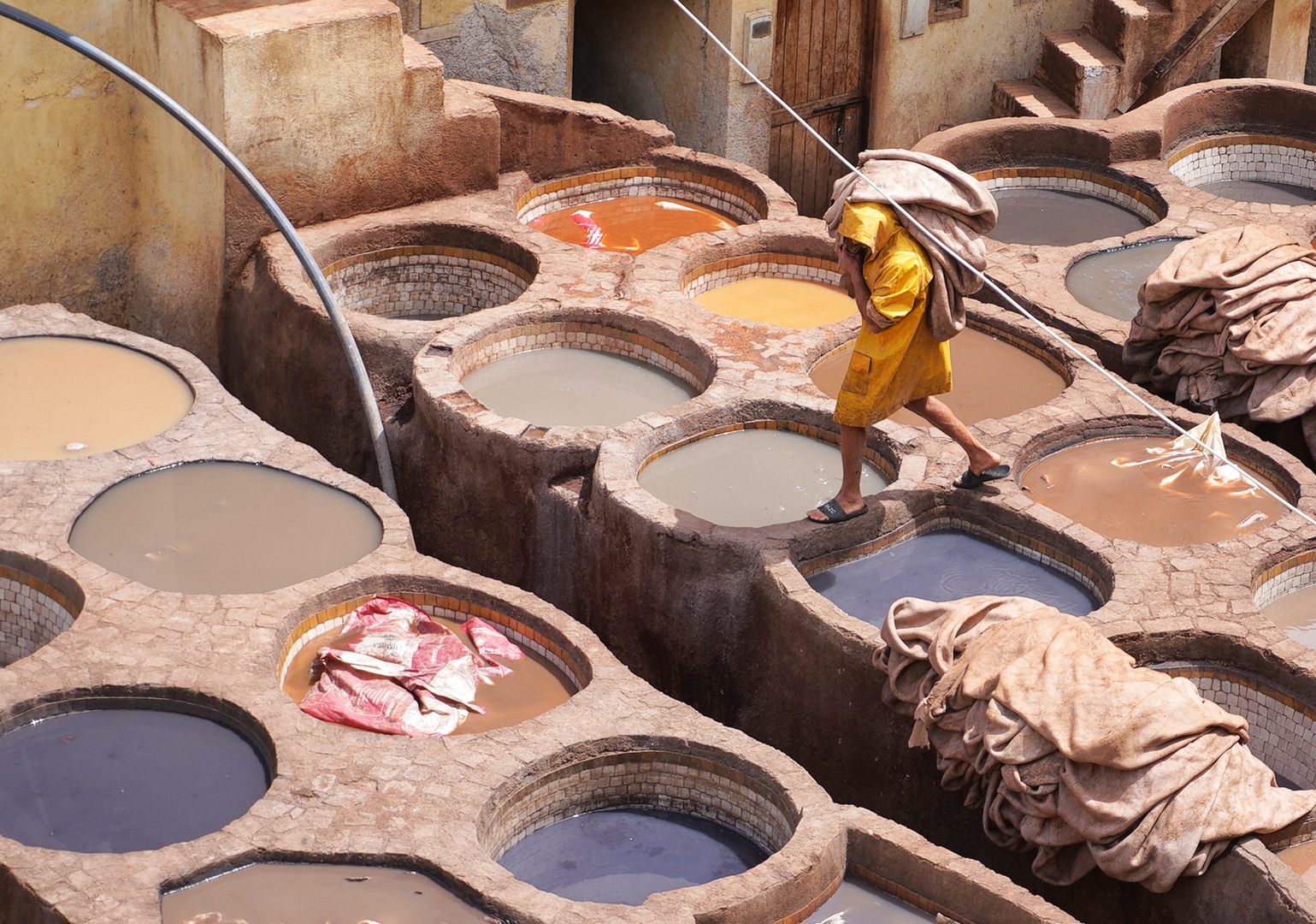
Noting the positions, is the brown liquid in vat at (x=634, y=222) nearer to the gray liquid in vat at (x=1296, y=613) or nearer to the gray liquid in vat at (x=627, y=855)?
the gray liquid in vat at (x=1296, y=613)

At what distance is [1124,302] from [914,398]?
3.52m

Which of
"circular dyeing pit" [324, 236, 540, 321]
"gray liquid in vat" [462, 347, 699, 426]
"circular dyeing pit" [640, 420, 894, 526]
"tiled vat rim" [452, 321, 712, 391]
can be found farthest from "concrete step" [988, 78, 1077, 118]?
"circular dyeing pit" [640, 420, 894, 526]

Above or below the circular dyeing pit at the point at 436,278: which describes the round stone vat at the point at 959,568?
below

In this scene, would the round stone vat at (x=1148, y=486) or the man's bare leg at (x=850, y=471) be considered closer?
the man's bare leg at (x=850, y=471)

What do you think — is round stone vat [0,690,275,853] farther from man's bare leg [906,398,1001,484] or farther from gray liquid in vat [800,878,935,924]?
man's bare leg [906,398,1001,484]

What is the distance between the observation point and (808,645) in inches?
304

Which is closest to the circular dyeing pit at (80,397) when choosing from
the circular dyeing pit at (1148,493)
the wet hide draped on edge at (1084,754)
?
the wet hide draped on edge at (1084,754)

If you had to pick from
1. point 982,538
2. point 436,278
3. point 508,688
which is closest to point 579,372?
point 436,278

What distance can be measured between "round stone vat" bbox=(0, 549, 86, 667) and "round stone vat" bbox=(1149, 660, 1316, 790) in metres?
4.79

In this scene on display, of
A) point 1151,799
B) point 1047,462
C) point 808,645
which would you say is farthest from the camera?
point 1047,462

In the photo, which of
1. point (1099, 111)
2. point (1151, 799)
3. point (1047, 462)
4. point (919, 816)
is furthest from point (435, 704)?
point (1099, 111)

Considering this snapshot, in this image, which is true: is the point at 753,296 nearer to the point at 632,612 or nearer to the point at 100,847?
the point at 632,612

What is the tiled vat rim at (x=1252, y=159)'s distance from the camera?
1367cm

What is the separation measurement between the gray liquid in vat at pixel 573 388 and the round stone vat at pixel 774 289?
2.67ft
